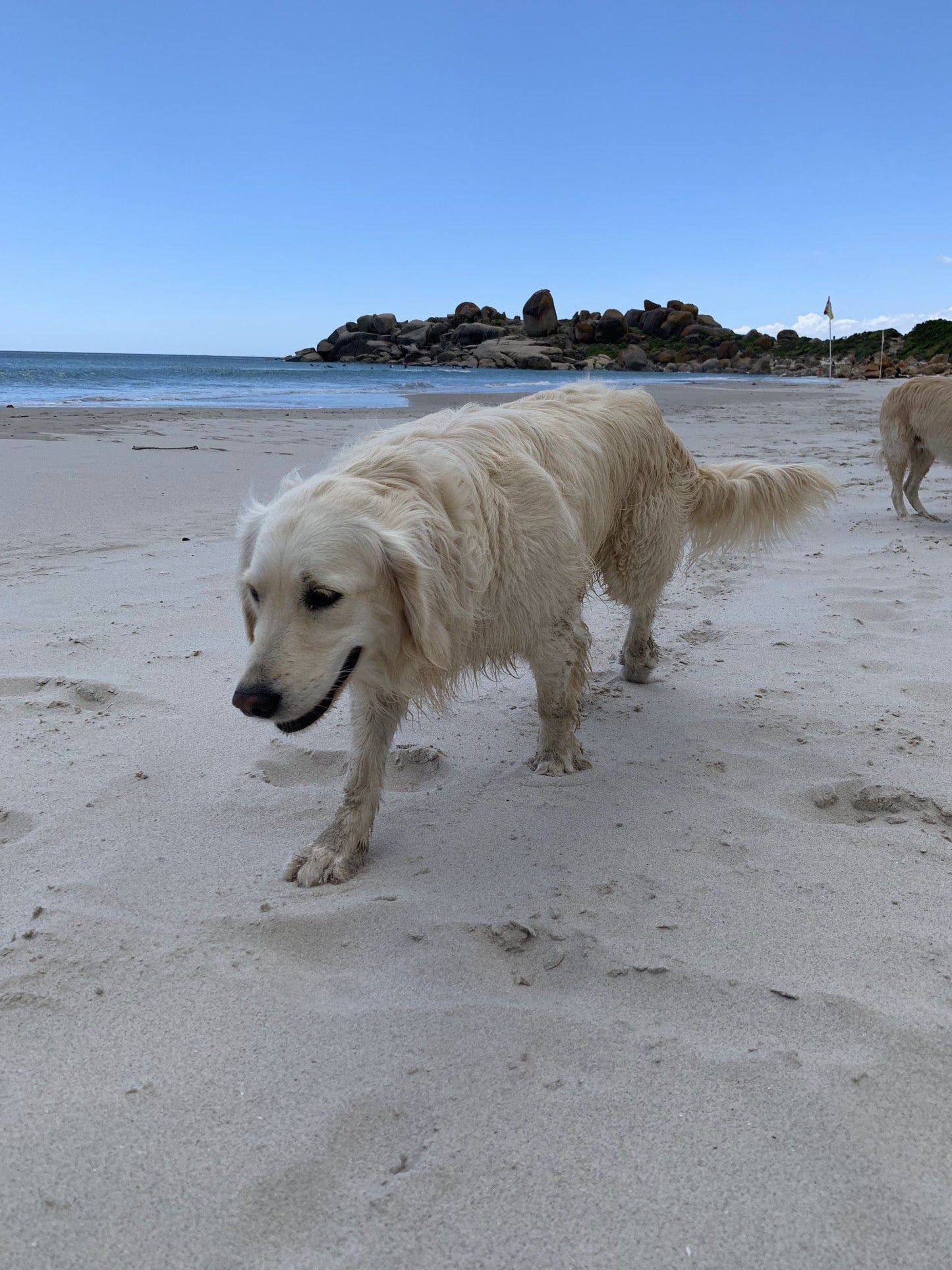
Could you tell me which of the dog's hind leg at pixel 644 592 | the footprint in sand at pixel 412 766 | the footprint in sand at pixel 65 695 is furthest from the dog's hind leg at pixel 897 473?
the footprint in sand at pixel 65 695

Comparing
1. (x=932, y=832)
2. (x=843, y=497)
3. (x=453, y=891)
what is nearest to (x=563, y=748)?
(x=453, y=891)

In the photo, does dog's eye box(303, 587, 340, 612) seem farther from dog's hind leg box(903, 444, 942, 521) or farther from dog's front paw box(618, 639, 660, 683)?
dog's hind leg box(903, 444, 942, 521)

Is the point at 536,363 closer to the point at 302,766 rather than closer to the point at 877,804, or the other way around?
the point at 302,766

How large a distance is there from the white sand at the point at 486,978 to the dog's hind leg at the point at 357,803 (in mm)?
95

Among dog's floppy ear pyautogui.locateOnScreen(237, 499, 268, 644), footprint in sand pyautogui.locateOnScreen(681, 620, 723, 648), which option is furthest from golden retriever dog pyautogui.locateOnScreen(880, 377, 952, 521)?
dog's floppy ear pyautogui.locateOnScreen(237, 499, 268, 644)

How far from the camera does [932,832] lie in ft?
8.76

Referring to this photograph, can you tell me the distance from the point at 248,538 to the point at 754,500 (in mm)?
2672

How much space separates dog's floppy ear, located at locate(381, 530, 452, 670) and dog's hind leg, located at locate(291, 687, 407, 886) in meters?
0.31

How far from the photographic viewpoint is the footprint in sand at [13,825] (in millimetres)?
2639

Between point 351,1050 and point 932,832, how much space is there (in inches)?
72.7

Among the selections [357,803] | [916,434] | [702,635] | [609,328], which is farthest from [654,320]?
[357,803]

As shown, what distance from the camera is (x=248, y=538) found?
2707 millimetres

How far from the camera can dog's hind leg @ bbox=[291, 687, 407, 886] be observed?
2.59m

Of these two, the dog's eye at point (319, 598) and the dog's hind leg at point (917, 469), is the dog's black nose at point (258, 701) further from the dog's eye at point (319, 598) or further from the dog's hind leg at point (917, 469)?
the dog's hind leg at point (917, 469)
